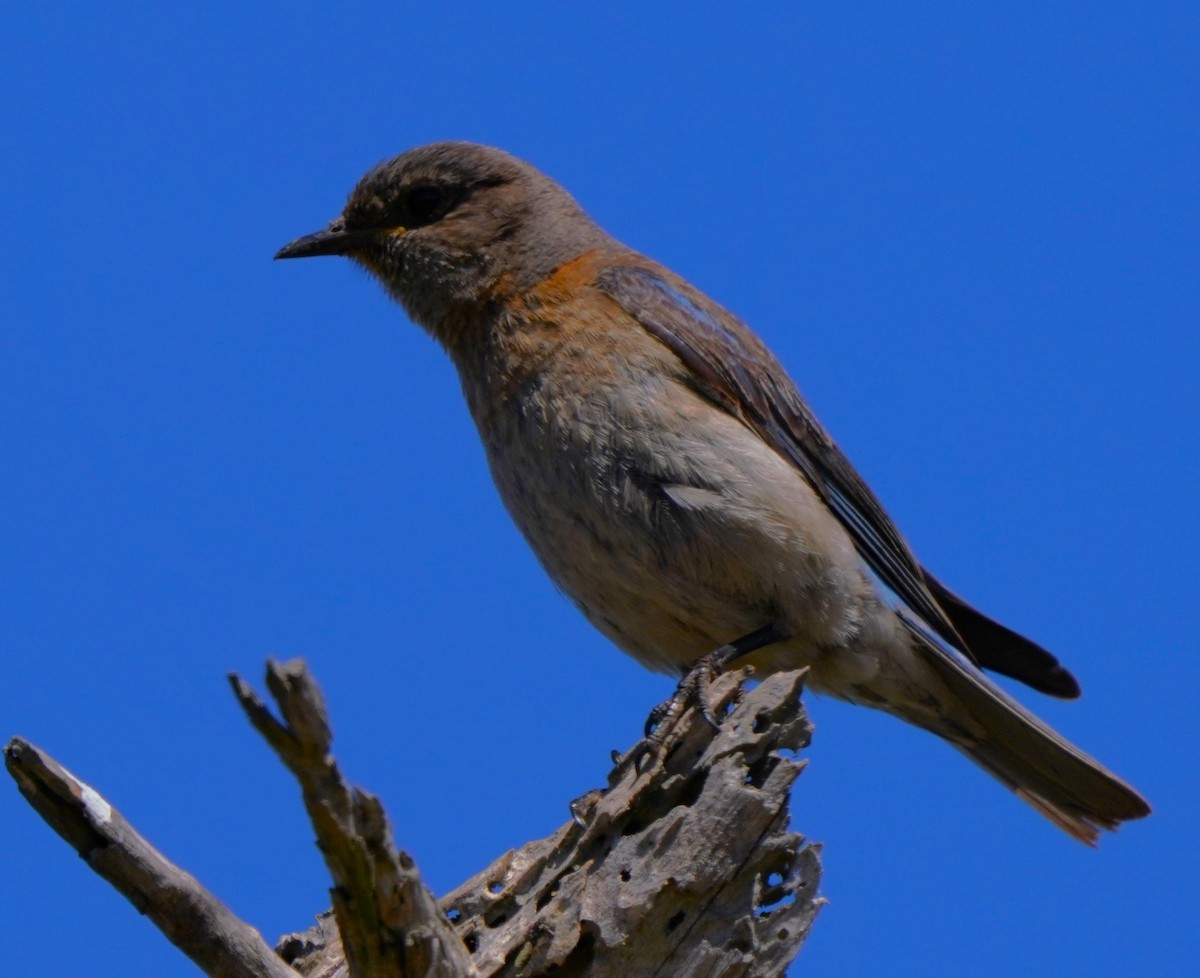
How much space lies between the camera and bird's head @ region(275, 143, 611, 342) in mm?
6727

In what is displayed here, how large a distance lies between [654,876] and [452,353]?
2913 mm

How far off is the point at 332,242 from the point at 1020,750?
3.70 m

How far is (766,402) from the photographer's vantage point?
21.5 ft

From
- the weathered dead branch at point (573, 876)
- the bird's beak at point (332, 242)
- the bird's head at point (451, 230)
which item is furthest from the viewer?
the bird's beak at point (332, 242)

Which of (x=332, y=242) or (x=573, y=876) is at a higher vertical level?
(x=332, y=242)

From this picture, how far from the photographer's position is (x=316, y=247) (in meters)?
7.12

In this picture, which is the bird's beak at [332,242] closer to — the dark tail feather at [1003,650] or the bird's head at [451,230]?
the bird's head at [451,230]

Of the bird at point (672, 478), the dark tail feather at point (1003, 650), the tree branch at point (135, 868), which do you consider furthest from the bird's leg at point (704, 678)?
the tree branch at point (135, 868)

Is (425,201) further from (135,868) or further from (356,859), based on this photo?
(356,859)

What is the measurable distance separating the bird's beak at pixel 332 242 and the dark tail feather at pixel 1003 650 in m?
2.87

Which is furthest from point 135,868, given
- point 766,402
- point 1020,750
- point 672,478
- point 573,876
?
point 1020,750

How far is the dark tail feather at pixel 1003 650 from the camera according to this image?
654 centimetres

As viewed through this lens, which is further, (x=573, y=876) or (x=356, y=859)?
(x=573, y=876)

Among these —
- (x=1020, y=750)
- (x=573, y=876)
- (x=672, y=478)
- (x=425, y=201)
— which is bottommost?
(x=573, y=876)
